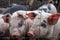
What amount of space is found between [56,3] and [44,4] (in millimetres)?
112

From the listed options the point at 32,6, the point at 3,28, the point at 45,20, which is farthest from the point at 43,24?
the point at 32,6

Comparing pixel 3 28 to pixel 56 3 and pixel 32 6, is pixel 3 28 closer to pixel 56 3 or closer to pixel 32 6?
pixel 32 6

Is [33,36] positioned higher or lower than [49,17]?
lower

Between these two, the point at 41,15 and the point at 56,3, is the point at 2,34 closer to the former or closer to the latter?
the point at 41,15

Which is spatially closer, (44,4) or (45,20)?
(45,20)

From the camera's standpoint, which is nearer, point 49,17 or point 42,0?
point 49,17

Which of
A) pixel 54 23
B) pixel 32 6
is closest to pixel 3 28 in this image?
pixel 54 23

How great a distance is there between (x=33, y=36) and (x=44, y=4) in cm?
71

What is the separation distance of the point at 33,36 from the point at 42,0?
75 centimetres

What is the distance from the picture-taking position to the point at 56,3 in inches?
76.5

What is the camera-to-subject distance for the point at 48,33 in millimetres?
1341

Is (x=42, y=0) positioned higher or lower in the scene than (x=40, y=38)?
higher

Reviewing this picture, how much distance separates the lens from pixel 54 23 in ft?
4.40

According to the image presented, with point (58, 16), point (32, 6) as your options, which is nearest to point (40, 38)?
point (58, 16)
